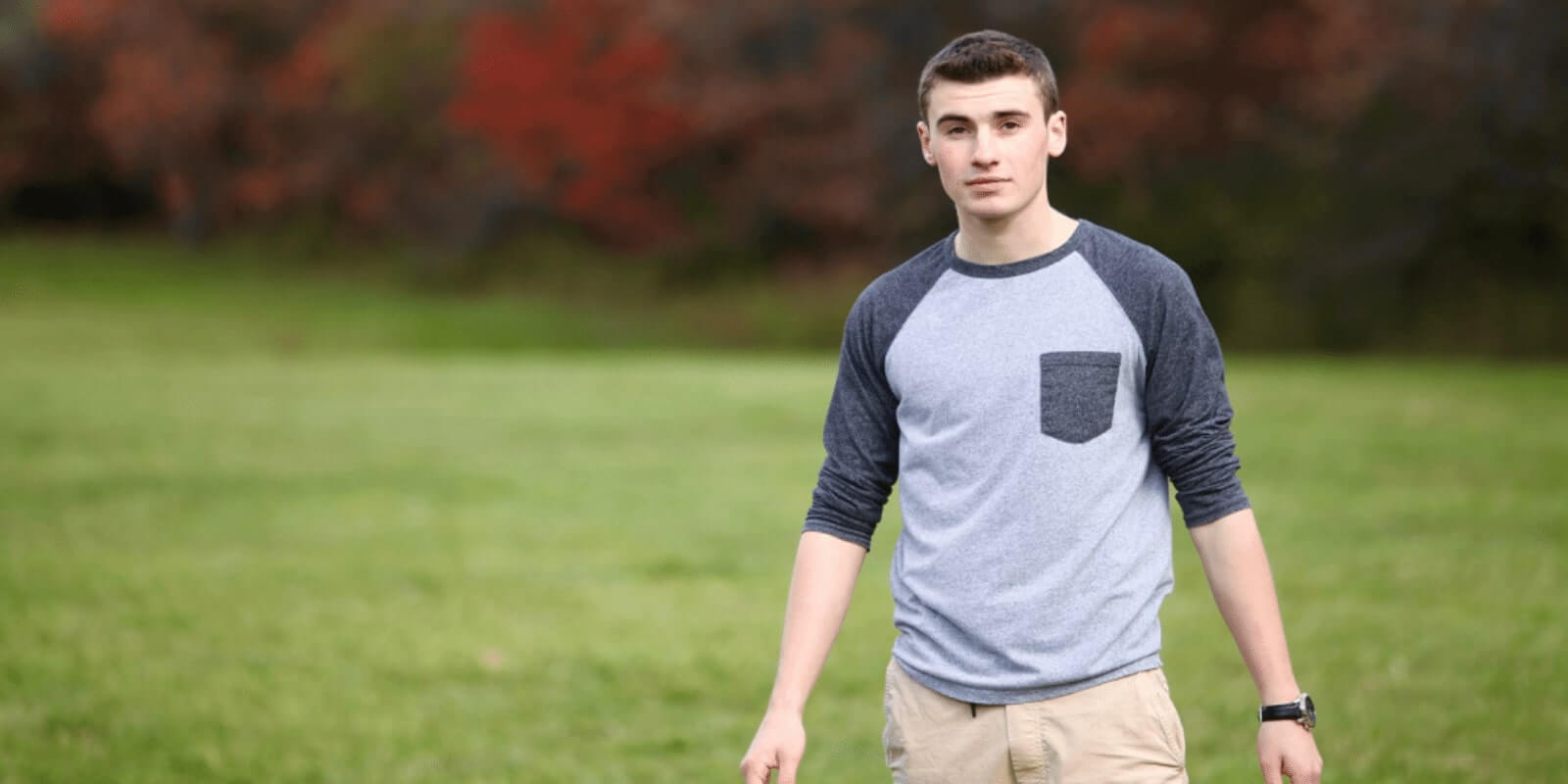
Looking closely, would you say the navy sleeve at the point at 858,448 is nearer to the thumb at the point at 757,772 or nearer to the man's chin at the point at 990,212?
the man's chin at the point at 990,212

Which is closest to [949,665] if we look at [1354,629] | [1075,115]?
[1354,629]

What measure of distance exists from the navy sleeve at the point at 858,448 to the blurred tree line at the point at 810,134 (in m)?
21.1

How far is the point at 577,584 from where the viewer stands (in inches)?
328

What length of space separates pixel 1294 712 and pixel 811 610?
85 cm

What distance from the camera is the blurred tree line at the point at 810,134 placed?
23312mm

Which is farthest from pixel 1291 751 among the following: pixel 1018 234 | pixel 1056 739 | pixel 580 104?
pixel 580 104

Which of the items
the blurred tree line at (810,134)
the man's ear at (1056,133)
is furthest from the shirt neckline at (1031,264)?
the blurred tree line at (810,134)

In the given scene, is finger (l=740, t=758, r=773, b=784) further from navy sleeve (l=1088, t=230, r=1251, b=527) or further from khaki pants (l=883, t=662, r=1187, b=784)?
navy sleeve (l=1088, t=230, r=1251, b=527)

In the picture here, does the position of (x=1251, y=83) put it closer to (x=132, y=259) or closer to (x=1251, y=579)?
(x=1251, y=579)

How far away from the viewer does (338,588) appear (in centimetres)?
827

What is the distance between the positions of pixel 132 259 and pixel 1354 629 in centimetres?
4433

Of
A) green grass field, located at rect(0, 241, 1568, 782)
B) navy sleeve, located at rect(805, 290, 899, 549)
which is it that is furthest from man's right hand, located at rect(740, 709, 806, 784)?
green grass field, located at rect(0, 241, 1568, 782)

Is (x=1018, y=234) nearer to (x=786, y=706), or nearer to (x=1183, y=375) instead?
(x=1183, y=375)

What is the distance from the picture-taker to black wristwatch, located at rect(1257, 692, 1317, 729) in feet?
8.90
